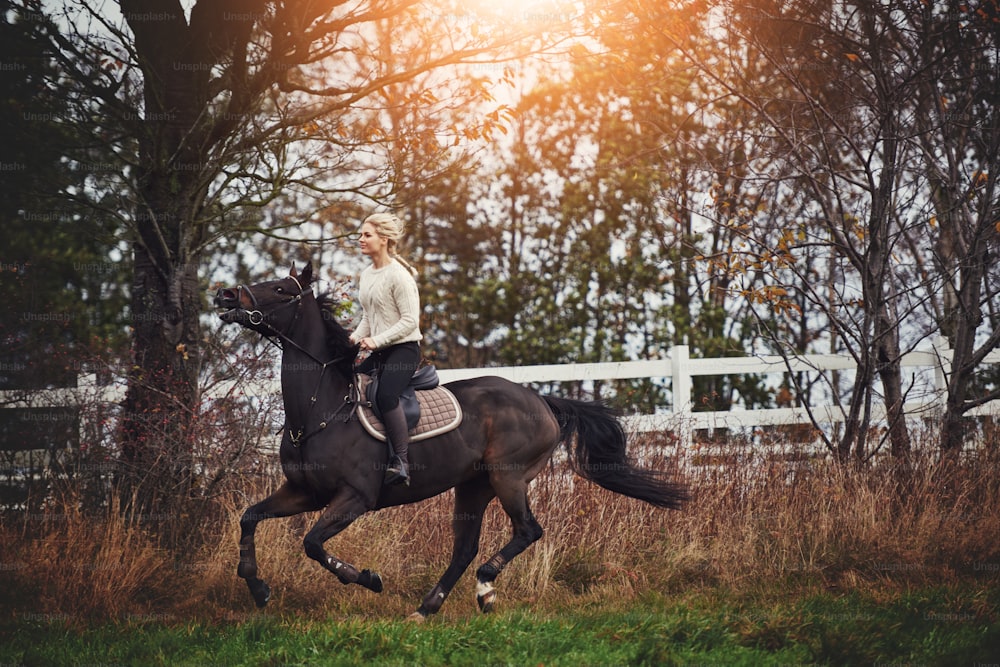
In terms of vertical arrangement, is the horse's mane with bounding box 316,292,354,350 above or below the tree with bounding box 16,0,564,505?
below

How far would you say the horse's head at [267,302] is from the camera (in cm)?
637

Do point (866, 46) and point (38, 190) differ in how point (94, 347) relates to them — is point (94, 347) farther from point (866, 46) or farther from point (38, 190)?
point (866, 46)

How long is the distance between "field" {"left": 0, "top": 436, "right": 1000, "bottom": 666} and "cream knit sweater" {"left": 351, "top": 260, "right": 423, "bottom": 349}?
1916mm

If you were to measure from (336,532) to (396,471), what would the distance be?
1.86 feet

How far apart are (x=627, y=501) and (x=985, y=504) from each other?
11.0 feet

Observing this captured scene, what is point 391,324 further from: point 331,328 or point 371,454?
point 371,454

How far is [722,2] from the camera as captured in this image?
10.5 meters

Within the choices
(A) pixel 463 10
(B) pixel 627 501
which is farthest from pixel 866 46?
(B) pixel 627 501

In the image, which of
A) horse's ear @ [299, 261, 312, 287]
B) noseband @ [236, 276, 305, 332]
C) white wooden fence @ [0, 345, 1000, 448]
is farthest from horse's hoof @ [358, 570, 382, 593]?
white wooden fence @ [0, 345, 1000, 448]

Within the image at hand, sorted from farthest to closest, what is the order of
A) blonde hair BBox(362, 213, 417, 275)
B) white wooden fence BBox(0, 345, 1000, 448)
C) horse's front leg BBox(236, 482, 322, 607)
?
white wooden fence BBox(0, 345, 1000, 448) → blonde hair BBox(362, 213, 417, 275) → horse's front leg BBox(236, 482, 322, 607)

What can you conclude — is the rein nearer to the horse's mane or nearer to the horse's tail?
the horse's mane

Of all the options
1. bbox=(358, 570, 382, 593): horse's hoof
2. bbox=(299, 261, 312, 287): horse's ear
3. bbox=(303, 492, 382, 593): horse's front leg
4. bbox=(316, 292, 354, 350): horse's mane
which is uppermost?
bbox=(299, 261, 312, 287): horse's ear

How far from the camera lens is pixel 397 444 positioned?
6801mm

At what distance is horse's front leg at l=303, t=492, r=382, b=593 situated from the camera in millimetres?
6414
